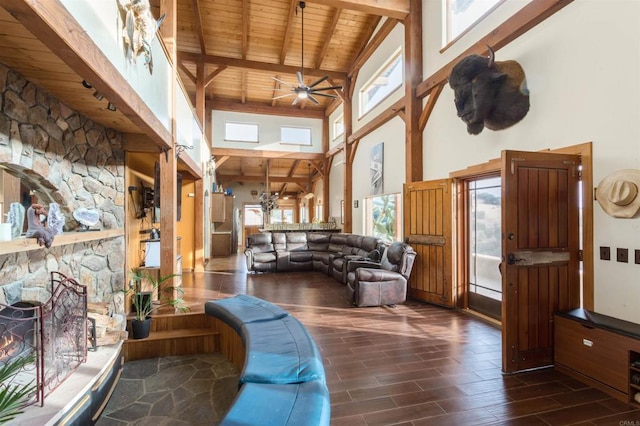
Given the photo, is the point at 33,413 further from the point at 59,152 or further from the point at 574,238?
the point at 574,238

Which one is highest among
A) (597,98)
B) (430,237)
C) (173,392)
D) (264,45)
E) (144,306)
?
(264,45)

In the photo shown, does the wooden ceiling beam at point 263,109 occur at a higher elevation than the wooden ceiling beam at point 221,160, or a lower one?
higher

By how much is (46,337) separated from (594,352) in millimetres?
4043

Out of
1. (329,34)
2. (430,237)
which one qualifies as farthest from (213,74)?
(430,237)

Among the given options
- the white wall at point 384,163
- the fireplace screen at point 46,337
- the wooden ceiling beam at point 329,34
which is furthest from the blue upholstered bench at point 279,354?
the wooden ceiling beam at point 329,34

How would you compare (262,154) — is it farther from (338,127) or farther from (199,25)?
(199,25)

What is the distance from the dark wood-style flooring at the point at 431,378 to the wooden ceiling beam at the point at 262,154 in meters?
6.44

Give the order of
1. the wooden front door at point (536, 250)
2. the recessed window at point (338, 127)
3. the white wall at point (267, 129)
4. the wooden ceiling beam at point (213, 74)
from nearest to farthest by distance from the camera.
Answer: the wooden front door at point (536, 250)
the wooden ceiling beam at point (213, 74)
the recessed window at point (338, 127)
the white wall at point (267, 129)

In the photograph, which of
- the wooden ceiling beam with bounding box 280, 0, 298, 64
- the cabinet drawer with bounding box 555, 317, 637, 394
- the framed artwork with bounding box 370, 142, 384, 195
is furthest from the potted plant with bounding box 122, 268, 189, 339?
the wooden ceiling beam with bounding box 280, 0, 298, 64

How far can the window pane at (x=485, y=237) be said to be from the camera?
393cm

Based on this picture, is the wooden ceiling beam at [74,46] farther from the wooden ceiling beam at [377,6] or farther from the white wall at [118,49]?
the wooden ceiling beam at [377,6]

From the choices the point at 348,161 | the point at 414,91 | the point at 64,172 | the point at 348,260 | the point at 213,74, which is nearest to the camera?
the point at 64,172

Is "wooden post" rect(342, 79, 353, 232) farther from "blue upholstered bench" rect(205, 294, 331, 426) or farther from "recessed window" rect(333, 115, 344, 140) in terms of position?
"blue upholstered bench" rect(205, 294, 331, 426)

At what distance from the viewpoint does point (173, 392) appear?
8.64ft
